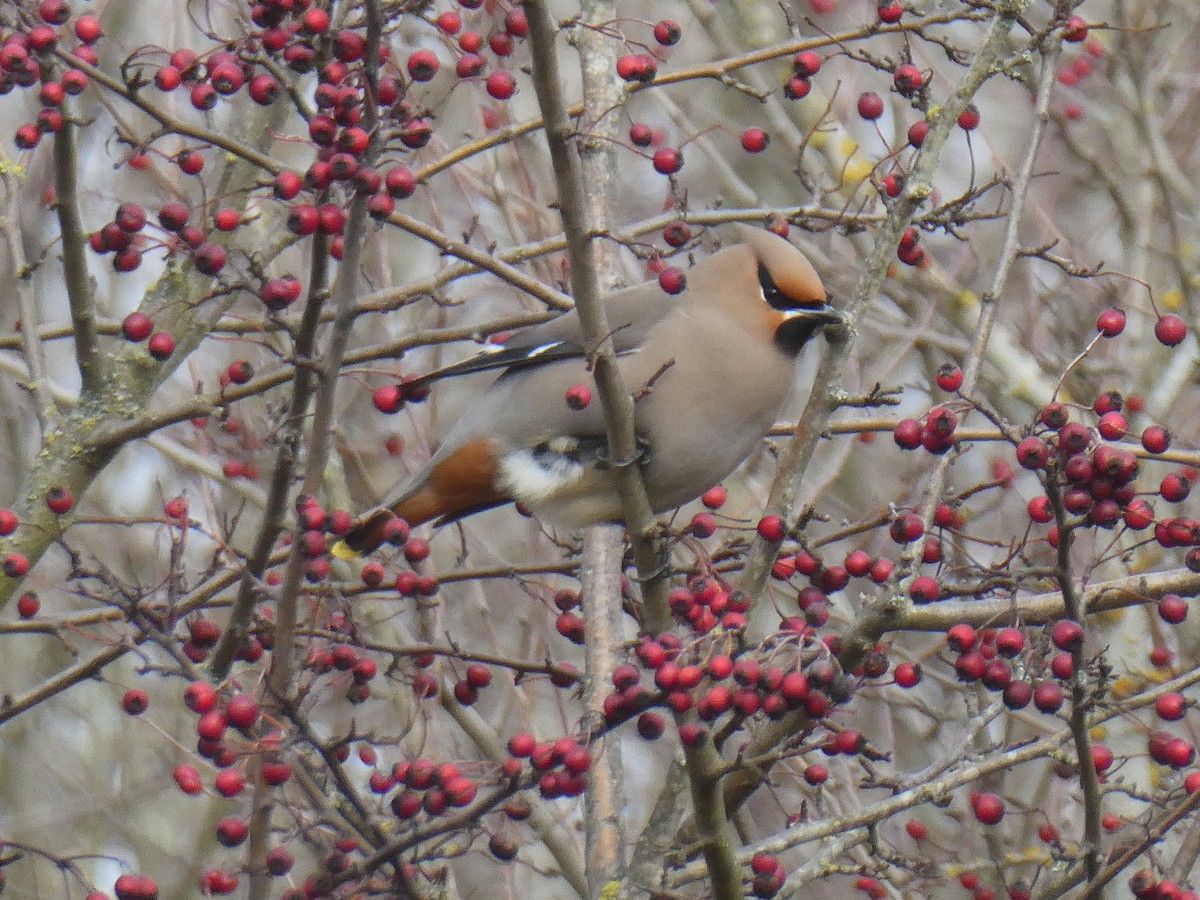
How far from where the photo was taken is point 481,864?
727 centimetres

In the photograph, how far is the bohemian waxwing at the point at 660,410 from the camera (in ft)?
12.9

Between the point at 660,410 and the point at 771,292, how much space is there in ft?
1.50

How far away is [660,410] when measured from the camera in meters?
3.92

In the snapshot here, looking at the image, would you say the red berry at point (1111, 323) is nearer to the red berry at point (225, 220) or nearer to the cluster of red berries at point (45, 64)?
the red berry at point (225, 220)

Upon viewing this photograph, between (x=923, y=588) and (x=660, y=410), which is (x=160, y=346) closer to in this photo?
(x=660, y=410)

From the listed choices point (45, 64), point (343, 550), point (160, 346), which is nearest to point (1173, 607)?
point (343, 550)

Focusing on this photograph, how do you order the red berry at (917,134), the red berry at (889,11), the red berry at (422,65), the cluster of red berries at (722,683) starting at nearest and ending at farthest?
the cluster of red berries at (722,683) → the red berry at (422,65) → the red berry at (917,134) → the red berry at (889,11)

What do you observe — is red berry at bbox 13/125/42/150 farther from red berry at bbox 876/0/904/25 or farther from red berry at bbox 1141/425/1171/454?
red berry at bbox 1141/425/1171/454

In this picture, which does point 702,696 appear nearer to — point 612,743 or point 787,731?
point 787,731

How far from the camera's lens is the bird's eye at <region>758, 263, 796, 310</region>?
13.4 feet

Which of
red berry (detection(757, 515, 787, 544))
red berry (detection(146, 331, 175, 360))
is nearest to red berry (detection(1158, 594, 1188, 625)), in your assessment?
red berry (detection(757, 515, 787, 544))

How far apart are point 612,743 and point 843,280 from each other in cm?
282

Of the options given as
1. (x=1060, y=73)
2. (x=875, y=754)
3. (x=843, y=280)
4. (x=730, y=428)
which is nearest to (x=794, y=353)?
(x=730, y=428)

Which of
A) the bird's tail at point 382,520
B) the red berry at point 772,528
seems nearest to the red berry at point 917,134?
the red berry at point 772,528
